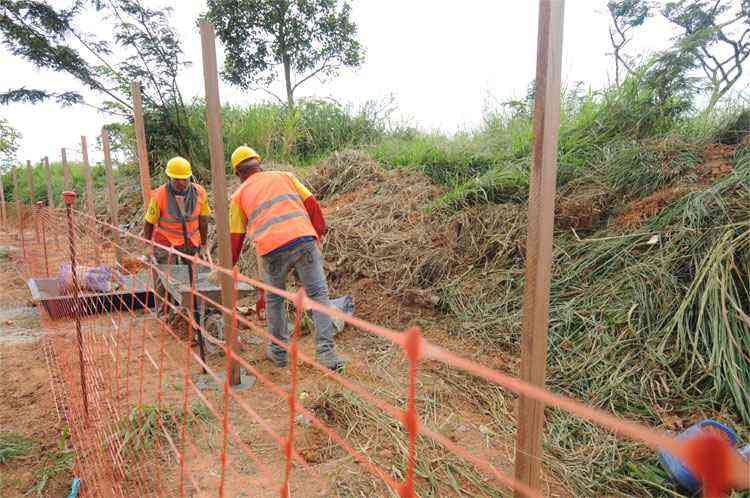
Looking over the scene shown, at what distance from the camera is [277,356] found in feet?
11.9

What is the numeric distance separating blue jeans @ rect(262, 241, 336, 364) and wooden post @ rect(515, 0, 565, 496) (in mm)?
1968

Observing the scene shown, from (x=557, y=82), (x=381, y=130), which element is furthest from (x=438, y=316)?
(x=381, y=130)

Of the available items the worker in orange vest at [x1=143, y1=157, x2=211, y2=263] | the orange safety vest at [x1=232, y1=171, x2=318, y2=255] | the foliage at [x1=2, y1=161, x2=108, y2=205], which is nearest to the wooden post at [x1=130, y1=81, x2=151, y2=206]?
the worker in orange vest at [x1=143, y1=157, x2=211, y2=263]

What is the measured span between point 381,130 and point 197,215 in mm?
5429

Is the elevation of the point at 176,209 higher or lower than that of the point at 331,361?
higher

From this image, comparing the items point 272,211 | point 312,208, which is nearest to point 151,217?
point 272,211

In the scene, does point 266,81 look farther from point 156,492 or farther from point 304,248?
point 156,492

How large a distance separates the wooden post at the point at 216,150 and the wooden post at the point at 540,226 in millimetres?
1559

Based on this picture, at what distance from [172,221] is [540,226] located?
11.5 ft

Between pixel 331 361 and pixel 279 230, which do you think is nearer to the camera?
pixel 279 230

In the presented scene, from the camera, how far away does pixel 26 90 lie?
36.7 ft

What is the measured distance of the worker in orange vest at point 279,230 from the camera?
Result: 3.18 m

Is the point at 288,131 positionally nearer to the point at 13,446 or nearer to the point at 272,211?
the point at 272,211

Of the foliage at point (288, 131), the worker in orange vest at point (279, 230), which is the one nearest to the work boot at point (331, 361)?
the worker in orange vest at point (279, 230)
